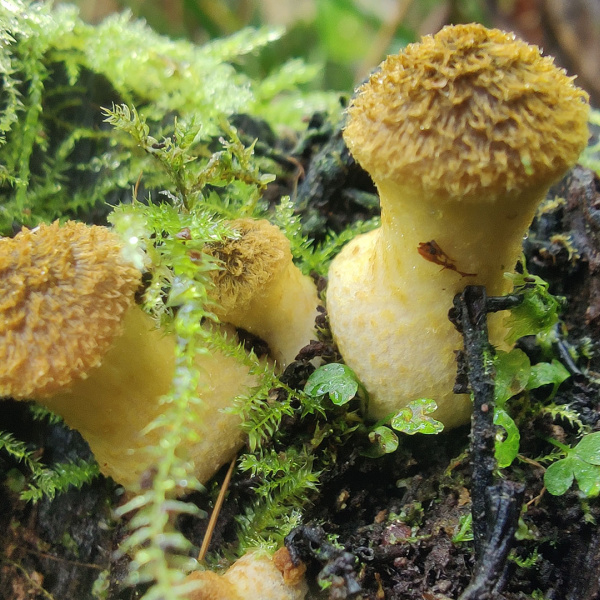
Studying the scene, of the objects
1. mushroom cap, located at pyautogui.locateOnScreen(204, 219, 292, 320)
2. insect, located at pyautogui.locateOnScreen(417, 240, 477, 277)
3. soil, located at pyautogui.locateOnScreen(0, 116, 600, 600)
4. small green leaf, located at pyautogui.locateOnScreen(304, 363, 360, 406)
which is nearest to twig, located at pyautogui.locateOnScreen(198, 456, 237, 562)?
soil, located at pyautogui.locateOnScreen(0, 116, 600, 600)

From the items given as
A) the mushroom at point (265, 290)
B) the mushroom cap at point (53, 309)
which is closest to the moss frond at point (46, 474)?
the mushroom cap at point (53, 309)

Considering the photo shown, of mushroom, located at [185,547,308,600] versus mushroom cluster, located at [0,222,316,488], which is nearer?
mushroom cluster, located at [0,222,316,488]

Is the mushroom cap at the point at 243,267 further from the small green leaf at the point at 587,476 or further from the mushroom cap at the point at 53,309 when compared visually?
the small green leaf at the point at 587,476

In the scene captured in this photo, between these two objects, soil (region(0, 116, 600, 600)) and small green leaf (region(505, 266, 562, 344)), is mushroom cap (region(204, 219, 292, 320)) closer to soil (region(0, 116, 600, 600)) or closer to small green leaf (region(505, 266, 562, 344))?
soil (region(0, 116, 600, 600))

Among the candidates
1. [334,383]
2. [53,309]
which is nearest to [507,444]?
[334,383]

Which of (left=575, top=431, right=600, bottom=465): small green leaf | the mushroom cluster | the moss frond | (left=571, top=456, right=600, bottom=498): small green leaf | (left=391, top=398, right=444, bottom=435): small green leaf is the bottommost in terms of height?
the moss frond

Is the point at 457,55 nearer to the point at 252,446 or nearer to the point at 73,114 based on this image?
the point at 252,446

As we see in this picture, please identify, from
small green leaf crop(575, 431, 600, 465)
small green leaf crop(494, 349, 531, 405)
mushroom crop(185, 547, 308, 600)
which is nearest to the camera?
mushroom crop(185, 547, 308, 600)

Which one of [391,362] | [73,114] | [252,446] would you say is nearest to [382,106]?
[391,362]
